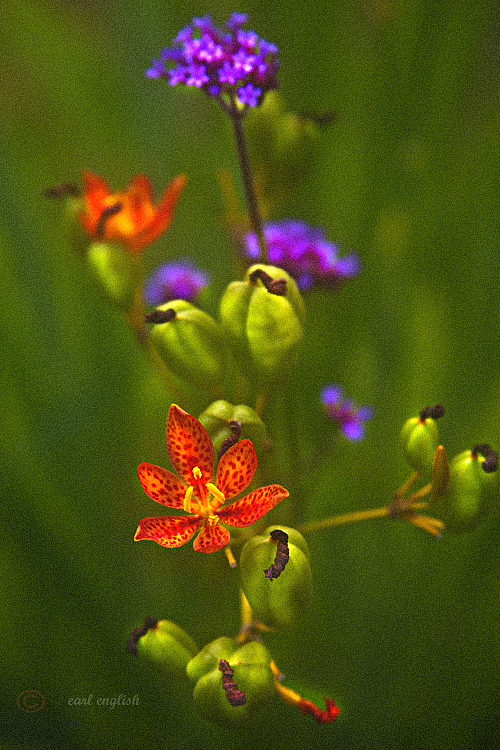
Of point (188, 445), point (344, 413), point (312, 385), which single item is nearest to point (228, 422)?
point (188, 445)

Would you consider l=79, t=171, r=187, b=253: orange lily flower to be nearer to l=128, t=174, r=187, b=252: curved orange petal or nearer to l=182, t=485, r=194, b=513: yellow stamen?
l=128, t=174, r=187, b=252: curved orange petal

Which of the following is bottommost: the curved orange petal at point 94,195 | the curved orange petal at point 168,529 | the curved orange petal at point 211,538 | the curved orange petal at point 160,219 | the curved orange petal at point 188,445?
the curved orange petal at point 211,538

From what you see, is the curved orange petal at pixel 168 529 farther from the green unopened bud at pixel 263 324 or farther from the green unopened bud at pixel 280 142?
the green unopened bud at pixel 280 142

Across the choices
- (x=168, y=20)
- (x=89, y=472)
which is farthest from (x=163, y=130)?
(x=89, y=472)

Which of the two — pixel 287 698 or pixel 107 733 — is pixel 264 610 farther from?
pixel 107 733

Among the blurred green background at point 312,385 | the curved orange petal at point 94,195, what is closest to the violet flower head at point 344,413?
the blurred green background at point 312,385

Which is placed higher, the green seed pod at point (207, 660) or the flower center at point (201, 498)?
the flower center at point (201, 498)

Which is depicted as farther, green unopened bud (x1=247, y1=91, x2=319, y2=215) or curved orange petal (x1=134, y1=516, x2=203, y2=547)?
green unopened bud (x1=247, y1=91, x2=319, y2=215)

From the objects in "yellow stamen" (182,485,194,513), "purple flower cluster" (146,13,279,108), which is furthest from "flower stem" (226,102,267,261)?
"yellow stamen" (182,485,194,513)
